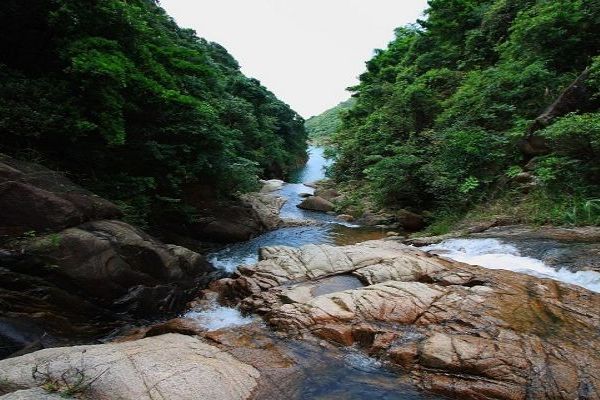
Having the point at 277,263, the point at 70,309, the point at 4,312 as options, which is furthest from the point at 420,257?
the point at 4,312

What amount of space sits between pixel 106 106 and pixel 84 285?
359 centimetres

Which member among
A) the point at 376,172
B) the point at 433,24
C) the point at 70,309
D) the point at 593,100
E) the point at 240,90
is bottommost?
the point at 70,309

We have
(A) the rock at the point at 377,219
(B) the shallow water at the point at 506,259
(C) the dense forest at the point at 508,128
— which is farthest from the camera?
(A) the rock at the point at 377,219

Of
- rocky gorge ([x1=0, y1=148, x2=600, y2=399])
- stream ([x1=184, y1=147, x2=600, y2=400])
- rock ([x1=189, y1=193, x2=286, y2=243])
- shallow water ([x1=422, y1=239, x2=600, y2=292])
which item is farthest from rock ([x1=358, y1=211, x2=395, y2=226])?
rocky gorge ([x1=0, y1=148, x2=600, y2=399])

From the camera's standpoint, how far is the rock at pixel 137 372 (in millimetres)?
3533

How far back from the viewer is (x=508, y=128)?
11.8 m

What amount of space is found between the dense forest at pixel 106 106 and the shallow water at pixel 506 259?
7.18 meters

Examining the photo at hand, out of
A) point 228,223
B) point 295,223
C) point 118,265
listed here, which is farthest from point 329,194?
point 118,265

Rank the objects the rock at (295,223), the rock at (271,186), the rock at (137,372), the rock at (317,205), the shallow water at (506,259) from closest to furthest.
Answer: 1. the rock at (137,372)
2. the shallow water at (506,259)
3. the rock at (295,223)
4. the rock at (317,205)
5. the rock at (271,186)

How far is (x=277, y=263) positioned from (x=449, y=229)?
19.9 ft

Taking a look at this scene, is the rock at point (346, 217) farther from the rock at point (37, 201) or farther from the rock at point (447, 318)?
the rock at point (37, 201)

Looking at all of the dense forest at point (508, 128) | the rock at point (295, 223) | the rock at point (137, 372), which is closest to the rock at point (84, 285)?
the rock at point (137, 372)

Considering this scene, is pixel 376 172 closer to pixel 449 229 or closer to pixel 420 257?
pixel 449 229

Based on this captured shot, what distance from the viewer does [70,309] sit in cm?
572
